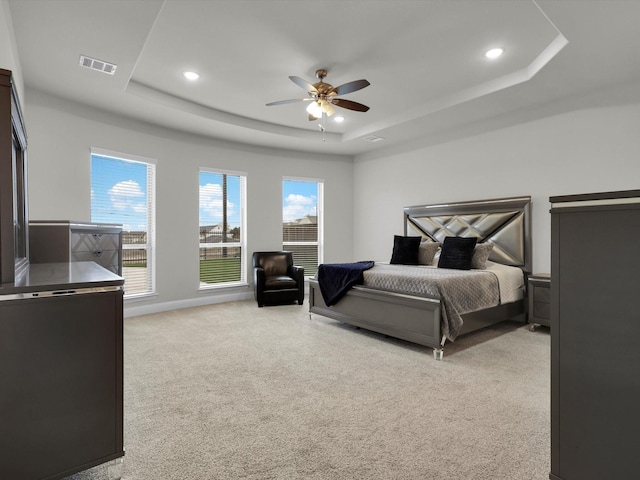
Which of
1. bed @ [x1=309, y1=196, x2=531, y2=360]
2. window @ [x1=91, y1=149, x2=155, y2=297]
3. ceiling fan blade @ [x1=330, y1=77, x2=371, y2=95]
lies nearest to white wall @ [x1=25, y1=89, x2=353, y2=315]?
window @ [x1=91, y1=149, x2=155, y2=297]

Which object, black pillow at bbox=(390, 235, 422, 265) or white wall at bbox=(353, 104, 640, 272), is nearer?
white wall at bbox=(353, 104, 640, 272)

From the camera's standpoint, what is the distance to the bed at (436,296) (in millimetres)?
3561

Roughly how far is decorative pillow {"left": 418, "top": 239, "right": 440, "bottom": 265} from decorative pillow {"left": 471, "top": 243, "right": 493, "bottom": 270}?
27.7 inches

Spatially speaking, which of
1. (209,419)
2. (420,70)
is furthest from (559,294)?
(420,70)

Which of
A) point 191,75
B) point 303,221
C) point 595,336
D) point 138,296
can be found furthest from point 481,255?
point 138,296

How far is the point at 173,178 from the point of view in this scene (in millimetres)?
5719

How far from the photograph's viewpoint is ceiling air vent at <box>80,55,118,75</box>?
133 inches

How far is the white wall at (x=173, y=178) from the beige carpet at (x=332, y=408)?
184cm

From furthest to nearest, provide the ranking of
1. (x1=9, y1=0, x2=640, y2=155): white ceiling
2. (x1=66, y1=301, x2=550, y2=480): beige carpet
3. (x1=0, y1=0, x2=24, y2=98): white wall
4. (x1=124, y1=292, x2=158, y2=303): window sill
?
(x1=124, y1=292, x2=158, y2=303): window sill, (x1=9, y1=0, x2=640, y2=155): white ceiling, (x1=0, y1=0, x2=24, y2=98): white wall, (x1=66, y1=301, x2=550, y2=480): beige carpet

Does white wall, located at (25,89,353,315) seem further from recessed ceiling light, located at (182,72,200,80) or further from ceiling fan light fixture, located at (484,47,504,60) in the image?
ceiling fan light fixture, located at (484,47,504,60)

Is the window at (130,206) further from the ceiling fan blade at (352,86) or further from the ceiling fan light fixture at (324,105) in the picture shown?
the ceiling fan blade at (352,86)

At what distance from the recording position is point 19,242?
215 cm

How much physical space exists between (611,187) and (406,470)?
420 centimetres

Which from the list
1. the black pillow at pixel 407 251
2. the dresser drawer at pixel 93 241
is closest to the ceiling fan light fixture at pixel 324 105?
the black pillow at pixel 407 251
